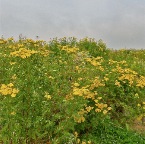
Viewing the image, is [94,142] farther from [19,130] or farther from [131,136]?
[19,130]

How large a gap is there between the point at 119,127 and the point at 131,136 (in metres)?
0.41

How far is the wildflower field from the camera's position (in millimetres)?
5559

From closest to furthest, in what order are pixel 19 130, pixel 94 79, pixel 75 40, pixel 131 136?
pixel 19 130
pixel 131 136
pixel 94 79
pixel 75 40

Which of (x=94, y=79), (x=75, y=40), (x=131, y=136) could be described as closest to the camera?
(x=131, y=136)

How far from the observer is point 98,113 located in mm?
6676

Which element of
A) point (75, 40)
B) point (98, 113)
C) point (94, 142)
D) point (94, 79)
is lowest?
point (94, 142)

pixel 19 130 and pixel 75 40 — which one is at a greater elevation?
pixel 75 40

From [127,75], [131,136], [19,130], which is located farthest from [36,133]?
[127,75]

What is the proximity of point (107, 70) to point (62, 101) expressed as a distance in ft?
7.84

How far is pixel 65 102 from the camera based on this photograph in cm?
575

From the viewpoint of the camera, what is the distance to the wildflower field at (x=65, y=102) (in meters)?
5.56

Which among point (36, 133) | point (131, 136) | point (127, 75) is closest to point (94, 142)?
point (131, 136)

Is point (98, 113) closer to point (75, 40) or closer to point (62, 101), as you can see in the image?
point (62, 101)

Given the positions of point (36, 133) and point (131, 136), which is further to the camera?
point (131, 136)
